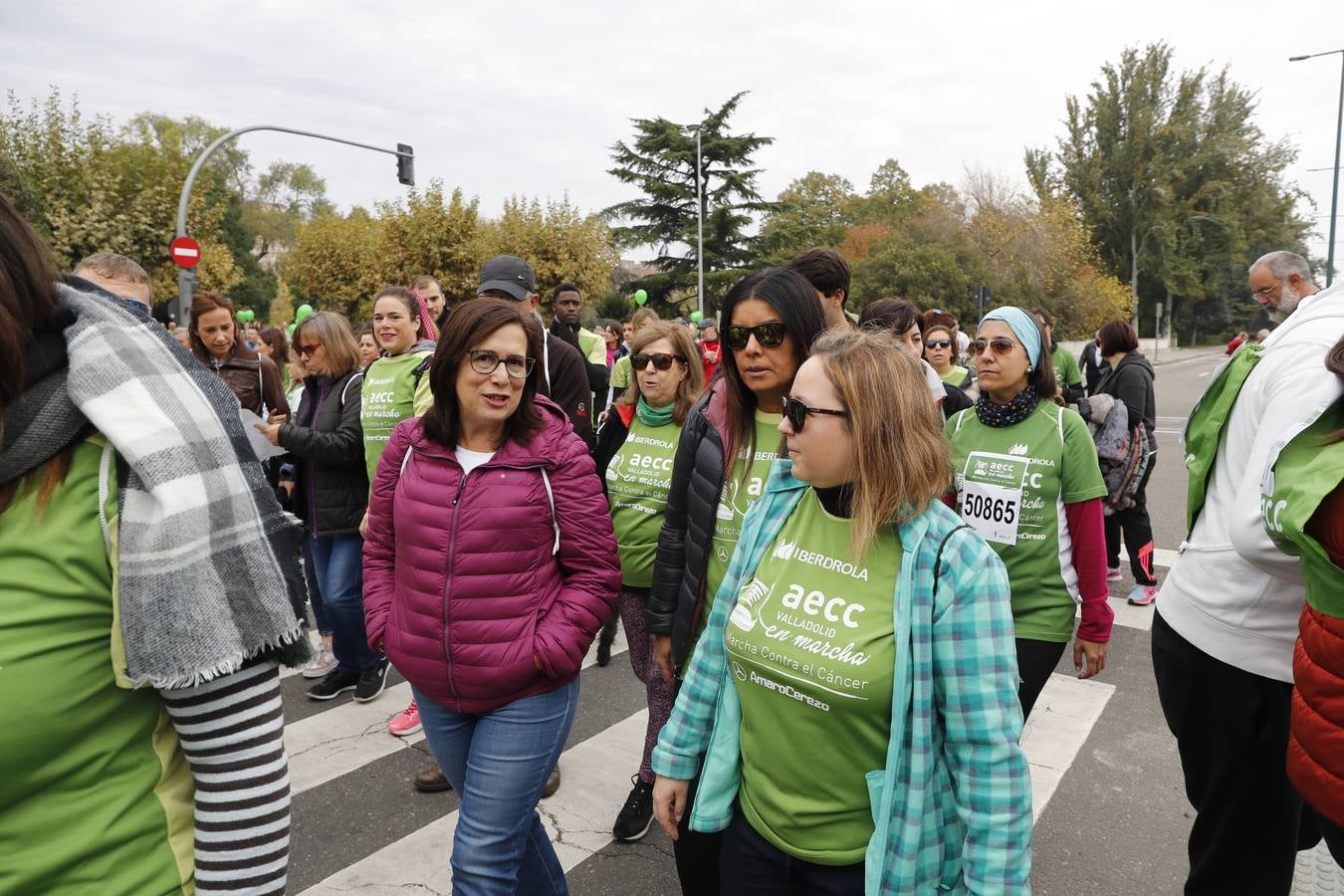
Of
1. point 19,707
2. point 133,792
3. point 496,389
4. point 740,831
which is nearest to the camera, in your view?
point 19,707

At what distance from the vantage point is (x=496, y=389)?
8.40ft

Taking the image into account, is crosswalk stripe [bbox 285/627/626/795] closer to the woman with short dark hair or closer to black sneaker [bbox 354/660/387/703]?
black sneaker [bbox 354/660/387/703]

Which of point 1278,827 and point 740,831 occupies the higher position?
point 740,831

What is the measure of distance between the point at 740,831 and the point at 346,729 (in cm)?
318

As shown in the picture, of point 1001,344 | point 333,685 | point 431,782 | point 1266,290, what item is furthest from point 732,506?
point 1266,290

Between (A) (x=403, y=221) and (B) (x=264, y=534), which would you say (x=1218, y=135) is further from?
(B) (x=264, y=534)

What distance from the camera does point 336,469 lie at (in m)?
4.61

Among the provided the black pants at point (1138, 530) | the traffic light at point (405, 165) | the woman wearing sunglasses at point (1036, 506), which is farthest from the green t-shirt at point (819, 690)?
the traffic light at point (405, 165)

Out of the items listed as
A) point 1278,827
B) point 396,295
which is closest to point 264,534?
point 1278,827

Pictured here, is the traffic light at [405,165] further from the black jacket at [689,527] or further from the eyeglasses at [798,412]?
the eyeglasses at [798,412]

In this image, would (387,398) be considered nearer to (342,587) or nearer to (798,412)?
(342,587)

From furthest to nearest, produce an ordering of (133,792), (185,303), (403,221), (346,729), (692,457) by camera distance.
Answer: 1. (403,221)
2. (185,303)
3. (346,729)
4. (692,457)
5. (133,792)

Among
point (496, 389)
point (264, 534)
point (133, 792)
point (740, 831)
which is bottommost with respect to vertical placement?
point (740, 831)

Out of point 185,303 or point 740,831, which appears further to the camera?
point 185,303
